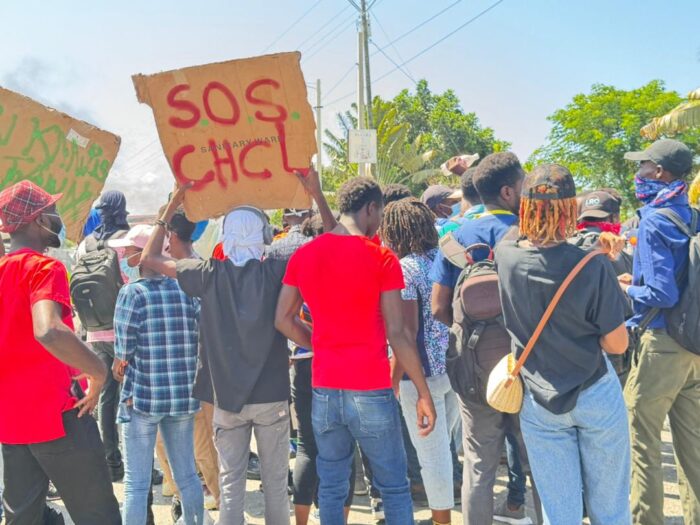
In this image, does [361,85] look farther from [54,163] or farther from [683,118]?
[54,163]

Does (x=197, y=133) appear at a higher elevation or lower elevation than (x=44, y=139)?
lower

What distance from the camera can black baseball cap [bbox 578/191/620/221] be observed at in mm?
4261

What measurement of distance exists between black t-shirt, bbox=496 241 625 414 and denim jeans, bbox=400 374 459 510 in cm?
104

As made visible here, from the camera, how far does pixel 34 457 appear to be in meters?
2.78

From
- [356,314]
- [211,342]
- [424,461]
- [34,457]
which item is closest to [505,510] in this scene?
[424,461]

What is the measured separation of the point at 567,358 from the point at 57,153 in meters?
2.94

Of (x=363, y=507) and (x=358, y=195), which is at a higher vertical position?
(x=358, y=195)

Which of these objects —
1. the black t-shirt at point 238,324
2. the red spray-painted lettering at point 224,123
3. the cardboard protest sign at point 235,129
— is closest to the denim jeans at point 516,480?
the black t-shirt at point 238,324

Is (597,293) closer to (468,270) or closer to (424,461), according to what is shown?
(468,270)

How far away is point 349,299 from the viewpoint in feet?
9.24

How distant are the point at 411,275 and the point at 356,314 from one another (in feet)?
2.46

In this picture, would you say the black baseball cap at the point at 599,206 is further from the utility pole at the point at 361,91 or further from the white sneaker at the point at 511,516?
the utility pole at the point at 361,91

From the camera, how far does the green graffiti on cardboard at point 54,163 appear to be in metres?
3.49

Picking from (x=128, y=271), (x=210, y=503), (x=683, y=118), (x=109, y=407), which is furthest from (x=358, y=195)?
(x=683, y=118)
